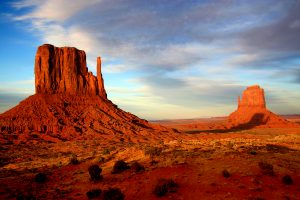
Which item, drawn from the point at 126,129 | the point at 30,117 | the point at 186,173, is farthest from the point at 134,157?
the point at 30,117

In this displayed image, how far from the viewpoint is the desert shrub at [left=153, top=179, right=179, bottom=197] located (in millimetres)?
15230

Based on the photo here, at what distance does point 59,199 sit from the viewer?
642 inches

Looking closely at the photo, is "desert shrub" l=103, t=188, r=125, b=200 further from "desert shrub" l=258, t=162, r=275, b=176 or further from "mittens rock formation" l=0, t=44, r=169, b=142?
"mittens rock formation" l=0, t=44, r=169, b=142

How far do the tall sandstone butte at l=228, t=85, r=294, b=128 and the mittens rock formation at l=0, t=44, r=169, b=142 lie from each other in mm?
84891

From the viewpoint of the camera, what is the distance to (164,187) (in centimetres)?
1547

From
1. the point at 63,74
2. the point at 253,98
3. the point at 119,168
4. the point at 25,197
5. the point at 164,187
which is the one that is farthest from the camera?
the point at 253,98

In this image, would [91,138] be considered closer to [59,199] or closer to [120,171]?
[120,171]

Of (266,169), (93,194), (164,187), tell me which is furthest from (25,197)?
(266,169)

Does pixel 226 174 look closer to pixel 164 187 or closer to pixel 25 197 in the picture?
pixel 164 187

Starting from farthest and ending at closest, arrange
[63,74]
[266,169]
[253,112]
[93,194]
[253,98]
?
[253,98]
[253,112]
[63,74]
[266,169]
[93,194]

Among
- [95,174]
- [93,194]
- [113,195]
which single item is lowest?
[93,194]

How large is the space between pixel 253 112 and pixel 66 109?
11397 centimetres

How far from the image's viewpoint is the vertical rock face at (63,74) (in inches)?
3164

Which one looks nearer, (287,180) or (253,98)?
(287,180)
